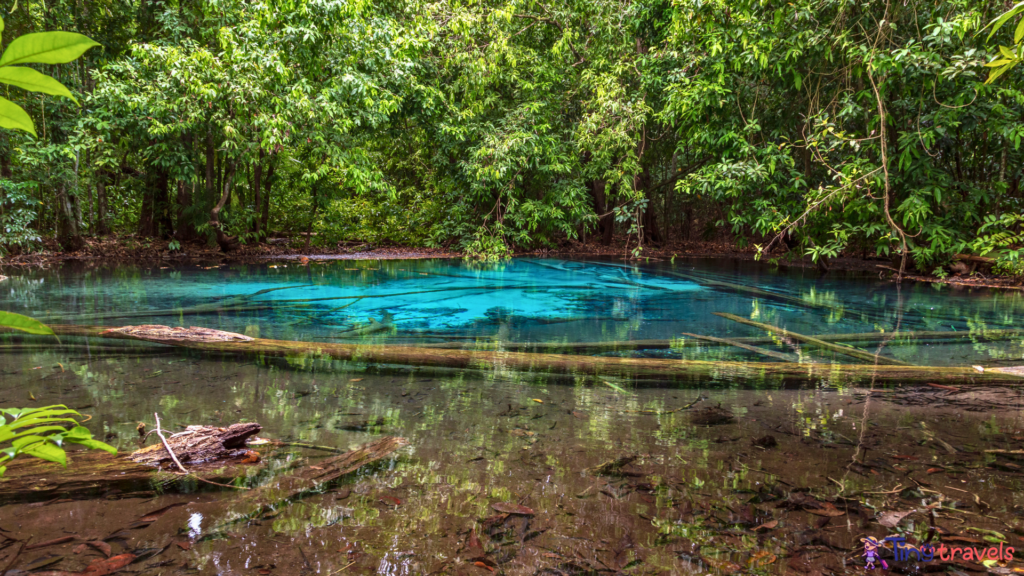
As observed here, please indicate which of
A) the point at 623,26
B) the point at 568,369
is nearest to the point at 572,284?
the point at 568,369

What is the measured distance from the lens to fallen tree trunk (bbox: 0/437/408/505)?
1.57 m

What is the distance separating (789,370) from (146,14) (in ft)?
33.5

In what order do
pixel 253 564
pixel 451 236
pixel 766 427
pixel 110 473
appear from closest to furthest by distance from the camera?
1. pixel 253 564
2. pixel 110 473
3. pixel 766 427
4. pixel 451 236

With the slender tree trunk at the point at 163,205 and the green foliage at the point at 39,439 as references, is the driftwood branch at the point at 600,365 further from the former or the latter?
the slender tree trunk at the point at 163,205

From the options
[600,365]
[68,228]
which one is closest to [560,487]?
[600,365]

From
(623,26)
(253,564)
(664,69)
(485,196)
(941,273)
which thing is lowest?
(253,564)

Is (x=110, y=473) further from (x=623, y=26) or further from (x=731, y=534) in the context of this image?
(x=623, y=26)

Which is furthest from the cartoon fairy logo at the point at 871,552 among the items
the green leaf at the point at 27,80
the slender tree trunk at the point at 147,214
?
the slender tree trunk at the point at 147,214

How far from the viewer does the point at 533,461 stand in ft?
6.05

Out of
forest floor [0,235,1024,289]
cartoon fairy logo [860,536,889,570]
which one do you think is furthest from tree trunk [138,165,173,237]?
cartoon fairy logo [860,536,889,570]

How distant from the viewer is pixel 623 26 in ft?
32.4

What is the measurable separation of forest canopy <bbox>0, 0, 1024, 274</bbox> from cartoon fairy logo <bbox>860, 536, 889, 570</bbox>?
15.7 ft

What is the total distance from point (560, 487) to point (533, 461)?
0.61ft

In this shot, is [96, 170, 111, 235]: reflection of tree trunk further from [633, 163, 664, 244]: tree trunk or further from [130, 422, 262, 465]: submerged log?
[633, 163, 664, 244]: tree trunk
